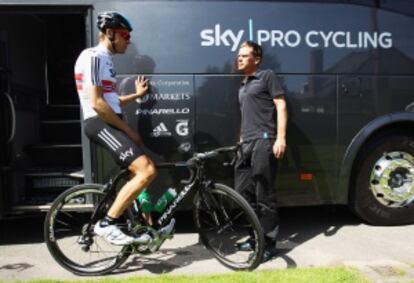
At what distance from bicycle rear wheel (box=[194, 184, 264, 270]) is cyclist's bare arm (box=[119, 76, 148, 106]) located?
1.11 m

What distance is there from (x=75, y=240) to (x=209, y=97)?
187 cm

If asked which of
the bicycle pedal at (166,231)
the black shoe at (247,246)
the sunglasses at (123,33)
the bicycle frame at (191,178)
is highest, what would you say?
the sunglasses at (123,33)

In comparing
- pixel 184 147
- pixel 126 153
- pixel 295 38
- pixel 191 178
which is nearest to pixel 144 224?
pixel 191 178

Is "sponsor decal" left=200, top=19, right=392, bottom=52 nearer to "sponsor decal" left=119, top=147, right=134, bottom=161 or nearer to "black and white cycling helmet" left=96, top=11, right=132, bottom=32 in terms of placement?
"black and white cycling helmet" left=96, top=11, right=132, bottom=32

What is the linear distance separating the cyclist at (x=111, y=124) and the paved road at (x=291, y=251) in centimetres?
56

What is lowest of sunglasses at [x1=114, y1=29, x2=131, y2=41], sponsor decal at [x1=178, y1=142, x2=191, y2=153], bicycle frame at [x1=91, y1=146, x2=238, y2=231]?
bicycle frame at [x1=91, y1=146, x2=238, y2=231]

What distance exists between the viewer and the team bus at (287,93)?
4527mm

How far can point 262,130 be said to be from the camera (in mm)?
4227

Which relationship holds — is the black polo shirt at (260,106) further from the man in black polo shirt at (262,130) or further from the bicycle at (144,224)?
the bicycle at (144,224)

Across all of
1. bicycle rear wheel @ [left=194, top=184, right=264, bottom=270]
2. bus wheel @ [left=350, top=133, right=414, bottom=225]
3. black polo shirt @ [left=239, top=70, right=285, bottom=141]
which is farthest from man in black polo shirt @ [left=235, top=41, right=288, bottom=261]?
bus wheel @ [left=350, top=133, right=414, bottom=225]

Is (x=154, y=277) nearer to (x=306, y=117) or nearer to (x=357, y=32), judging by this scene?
(x=306, y=117)

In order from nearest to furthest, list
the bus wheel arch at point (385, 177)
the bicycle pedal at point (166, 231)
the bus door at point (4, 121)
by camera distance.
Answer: the bicycle pedal at point (166, 231) → the bus door at point (4, 121) → the bus wheel arch at point (385, 177)

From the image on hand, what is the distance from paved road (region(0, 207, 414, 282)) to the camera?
4027 mm

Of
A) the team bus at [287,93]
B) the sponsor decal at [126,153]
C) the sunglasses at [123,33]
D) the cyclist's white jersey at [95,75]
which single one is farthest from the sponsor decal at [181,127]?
the sunglasses at [123,33]
